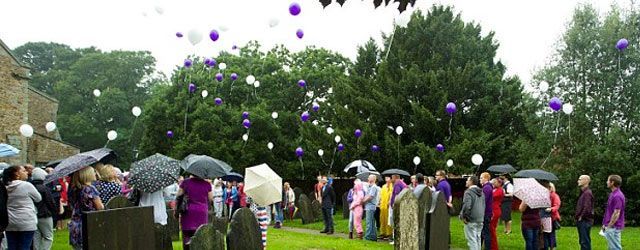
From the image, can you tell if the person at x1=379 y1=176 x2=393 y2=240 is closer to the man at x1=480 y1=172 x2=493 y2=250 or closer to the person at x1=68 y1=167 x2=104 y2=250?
the man at x1=480 y1=172 x2=493 y2=250

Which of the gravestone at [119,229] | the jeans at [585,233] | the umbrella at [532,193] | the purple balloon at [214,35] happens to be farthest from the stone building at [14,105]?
the jeans at [585,233]

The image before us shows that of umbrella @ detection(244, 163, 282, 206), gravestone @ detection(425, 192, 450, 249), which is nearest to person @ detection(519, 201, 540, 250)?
gravestone @ detection(425, 192, 450, 249)

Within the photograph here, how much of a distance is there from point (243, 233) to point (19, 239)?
3.26 m

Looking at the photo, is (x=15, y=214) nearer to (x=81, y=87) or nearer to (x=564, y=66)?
(x=564, y=66)

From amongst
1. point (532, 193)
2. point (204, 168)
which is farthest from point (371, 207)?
point (204, 168)

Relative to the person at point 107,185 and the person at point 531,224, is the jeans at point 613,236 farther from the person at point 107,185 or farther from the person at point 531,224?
the person at point 107,185

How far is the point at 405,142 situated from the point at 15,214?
Answer: 22.2 m

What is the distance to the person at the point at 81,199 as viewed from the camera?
23.8ft

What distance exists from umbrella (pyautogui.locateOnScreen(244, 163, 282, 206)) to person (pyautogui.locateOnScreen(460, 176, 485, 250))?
10.6ft

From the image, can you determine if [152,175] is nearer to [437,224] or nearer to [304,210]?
[437,224]

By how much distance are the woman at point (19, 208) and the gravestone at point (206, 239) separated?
2.88 metres

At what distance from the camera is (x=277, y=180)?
10.6m

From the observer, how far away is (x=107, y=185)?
8.35 m

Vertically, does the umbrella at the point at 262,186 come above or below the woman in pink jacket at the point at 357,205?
above
